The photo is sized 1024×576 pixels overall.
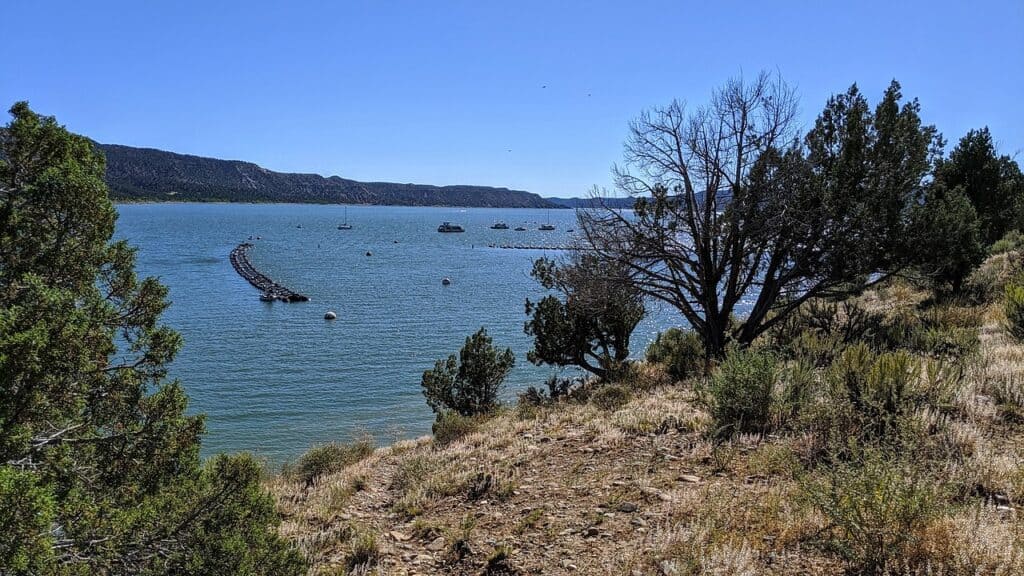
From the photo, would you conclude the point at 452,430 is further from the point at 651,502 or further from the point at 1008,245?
the point at 1008,245

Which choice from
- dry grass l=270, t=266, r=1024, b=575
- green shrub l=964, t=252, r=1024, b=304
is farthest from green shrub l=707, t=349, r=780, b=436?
green shrub l=964, t=252, r=1024, b=304

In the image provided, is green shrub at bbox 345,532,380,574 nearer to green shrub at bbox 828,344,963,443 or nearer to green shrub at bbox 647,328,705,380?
green shrub at bbox 828,344,963,443

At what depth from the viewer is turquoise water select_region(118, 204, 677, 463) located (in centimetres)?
2097

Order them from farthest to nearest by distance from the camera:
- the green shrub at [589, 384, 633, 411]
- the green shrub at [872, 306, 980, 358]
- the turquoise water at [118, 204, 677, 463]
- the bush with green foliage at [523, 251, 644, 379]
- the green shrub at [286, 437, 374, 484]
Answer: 1. the turquoise water at [118, 204, 677, 463]
2. the bush with green foliage at [523, 251, 644, 379]
3. the green shrub at [286, 437, 374, 484]
4. the green shrub at [589, 384, 633, 411]
5. the green shrub at [872, 306, 980, 358]

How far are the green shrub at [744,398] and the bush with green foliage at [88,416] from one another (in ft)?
17.3

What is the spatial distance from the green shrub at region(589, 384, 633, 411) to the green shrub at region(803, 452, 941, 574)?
671 cm

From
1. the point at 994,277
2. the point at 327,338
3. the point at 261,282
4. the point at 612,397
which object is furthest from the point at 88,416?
the point at 261,282

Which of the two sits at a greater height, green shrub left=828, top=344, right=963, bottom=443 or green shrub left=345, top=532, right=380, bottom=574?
green shrub left=828, top=344, right=963, bottom=443

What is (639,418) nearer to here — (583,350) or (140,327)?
(140,327)

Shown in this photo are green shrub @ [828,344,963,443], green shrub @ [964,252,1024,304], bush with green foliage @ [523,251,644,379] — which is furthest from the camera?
green shrub @ [964,252,1024,304]

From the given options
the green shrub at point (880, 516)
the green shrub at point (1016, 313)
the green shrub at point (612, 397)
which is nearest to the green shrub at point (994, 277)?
the green shrub at point (1016, 313)

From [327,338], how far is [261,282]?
2194 cm

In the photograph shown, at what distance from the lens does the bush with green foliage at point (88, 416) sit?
3.87m

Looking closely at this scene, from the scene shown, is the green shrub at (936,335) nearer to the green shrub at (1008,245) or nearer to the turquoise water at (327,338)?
the turquoise water at (327,338)
